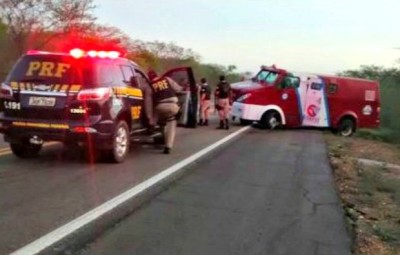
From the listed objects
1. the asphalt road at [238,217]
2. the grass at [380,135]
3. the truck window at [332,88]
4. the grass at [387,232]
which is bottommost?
the grass at [380,135]

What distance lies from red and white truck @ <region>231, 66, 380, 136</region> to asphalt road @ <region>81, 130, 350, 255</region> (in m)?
11.4

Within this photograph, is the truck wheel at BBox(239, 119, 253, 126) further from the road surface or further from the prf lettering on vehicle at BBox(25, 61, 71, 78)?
the prf lettering on vehicle at BBox(25, 61, 71, 78)

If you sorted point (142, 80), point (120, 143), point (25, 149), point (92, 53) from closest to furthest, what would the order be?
point (92, 53) < point (120, 143) < point (25, 149) < point (142, 80)

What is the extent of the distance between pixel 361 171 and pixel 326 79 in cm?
1116

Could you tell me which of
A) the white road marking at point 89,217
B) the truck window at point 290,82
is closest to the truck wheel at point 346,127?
the truck window at point 290,82

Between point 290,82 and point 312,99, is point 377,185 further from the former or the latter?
point 312,99

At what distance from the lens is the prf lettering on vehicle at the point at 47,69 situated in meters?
10.7

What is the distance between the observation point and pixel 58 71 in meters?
10.8

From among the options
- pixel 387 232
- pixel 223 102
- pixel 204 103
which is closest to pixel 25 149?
pixel 387 232

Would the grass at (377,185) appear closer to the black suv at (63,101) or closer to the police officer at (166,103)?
the police officer at (166,103)

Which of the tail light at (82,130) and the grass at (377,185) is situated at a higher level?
the tail light at (82,130)

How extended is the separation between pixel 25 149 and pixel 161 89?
9.43 ft

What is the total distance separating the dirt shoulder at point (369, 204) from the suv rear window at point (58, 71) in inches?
172

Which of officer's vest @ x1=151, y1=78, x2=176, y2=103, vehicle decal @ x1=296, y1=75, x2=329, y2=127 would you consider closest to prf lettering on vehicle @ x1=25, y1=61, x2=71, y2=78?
officer's vest @ x1=151, y1=78, x2=176, y2=103
